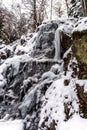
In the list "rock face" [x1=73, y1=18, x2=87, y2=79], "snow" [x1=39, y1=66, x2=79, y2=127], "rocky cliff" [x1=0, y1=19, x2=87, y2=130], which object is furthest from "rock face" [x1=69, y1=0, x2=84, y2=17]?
"rock face" [x1=73, y1=18, x2=87, y2=79]

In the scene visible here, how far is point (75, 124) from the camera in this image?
533 cm

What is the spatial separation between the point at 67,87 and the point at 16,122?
1.63 m

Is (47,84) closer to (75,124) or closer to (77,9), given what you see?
(75,124)

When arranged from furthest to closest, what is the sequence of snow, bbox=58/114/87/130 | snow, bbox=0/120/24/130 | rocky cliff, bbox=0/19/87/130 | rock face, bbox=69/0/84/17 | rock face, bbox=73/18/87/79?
rock face, bbox=69/0/84/17 < snow, bbox=0/120/24/130 < rocky cliff, bbox=0/19/87/130 < rock face, bbox=73/18/87/79 < snow, bbox=58/114/87/130

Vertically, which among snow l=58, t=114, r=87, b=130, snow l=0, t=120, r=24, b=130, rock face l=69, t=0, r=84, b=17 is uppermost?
rock face l=69, t=0, r=84, b=17

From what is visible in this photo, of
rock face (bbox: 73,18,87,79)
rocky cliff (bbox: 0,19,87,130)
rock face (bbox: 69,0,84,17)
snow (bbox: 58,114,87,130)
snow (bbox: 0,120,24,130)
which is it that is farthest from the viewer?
rock face (bbox: 69,0,84,17)

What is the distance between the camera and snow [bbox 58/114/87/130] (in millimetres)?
5220

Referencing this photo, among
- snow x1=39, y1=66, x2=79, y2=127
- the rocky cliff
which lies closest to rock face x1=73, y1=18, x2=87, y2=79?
the rocky cliff

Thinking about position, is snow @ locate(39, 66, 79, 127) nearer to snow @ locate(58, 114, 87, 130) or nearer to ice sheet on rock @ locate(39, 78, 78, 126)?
ice sheet on rock @ locate(39, 78, 78, 126)

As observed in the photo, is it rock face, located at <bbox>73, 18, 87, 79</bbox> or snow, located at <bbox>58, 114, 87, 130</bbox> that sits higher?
rock face, located at <bbox>73, 18, 87, 79</bbox>

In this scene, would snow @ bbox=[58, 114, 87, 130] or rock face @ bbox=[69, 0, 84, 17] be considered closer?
snow @ bbox=[58, 114, 87, 130]

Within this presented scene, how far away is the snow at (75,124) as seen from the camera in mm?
5220

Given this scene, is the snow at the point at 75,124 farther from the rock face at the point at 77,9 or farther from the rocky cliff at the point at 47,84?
the rock face at the point at 77,9

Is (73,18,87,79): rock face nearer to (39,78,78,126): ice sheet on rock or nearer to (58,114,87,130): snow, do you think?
(39,78,78,126): ice sheet on rock
